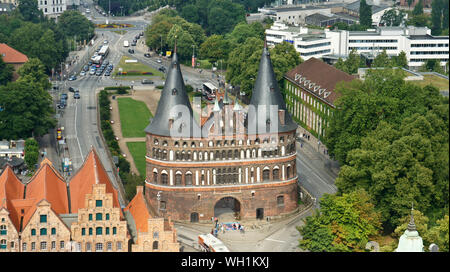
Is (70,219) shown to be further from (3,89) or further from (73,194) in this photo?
(3,89)

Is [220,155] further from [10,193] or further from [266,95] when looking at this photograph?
[10,193]

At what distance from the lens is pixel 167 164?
354ft

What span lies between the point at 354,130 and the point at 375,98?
18.7 ft

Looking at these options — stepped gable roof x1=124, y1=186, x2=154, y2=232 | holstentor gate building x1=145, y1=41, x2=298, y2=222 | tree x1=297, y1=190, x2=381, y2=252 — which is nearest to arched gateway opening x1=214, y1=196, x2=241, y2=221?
holstentor gate building x1=145, y1=41, x2=298, y2=222

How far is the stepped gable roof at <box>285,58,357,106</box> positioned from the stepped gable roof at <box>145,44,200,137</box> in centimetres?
4504

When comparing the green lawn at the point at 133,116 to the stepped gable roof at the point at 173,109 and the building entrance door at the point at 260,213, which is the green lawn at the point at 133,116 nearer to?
the stepped gable roof at the point at 173,109

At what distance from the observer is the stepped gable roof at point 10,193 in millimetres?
83125

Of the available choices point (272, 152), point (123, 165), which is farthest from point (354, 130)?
point (123, 165)

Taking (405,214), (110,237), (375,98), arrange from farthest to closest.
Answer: (375,98)
(405,214)
(110,237)

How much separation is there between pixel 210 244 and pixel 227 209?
18358 mm

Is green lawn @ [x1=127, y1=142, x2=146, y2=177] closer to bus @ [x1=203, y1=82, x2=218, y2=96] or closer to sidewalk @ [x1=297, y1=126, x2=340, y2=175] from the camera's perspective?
sidewalk @ [x1=297, y1=126, x2=340, y2=175]

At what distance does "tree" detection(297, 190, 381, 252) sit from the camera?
9425cm

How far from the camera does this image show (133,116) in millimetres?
175750
